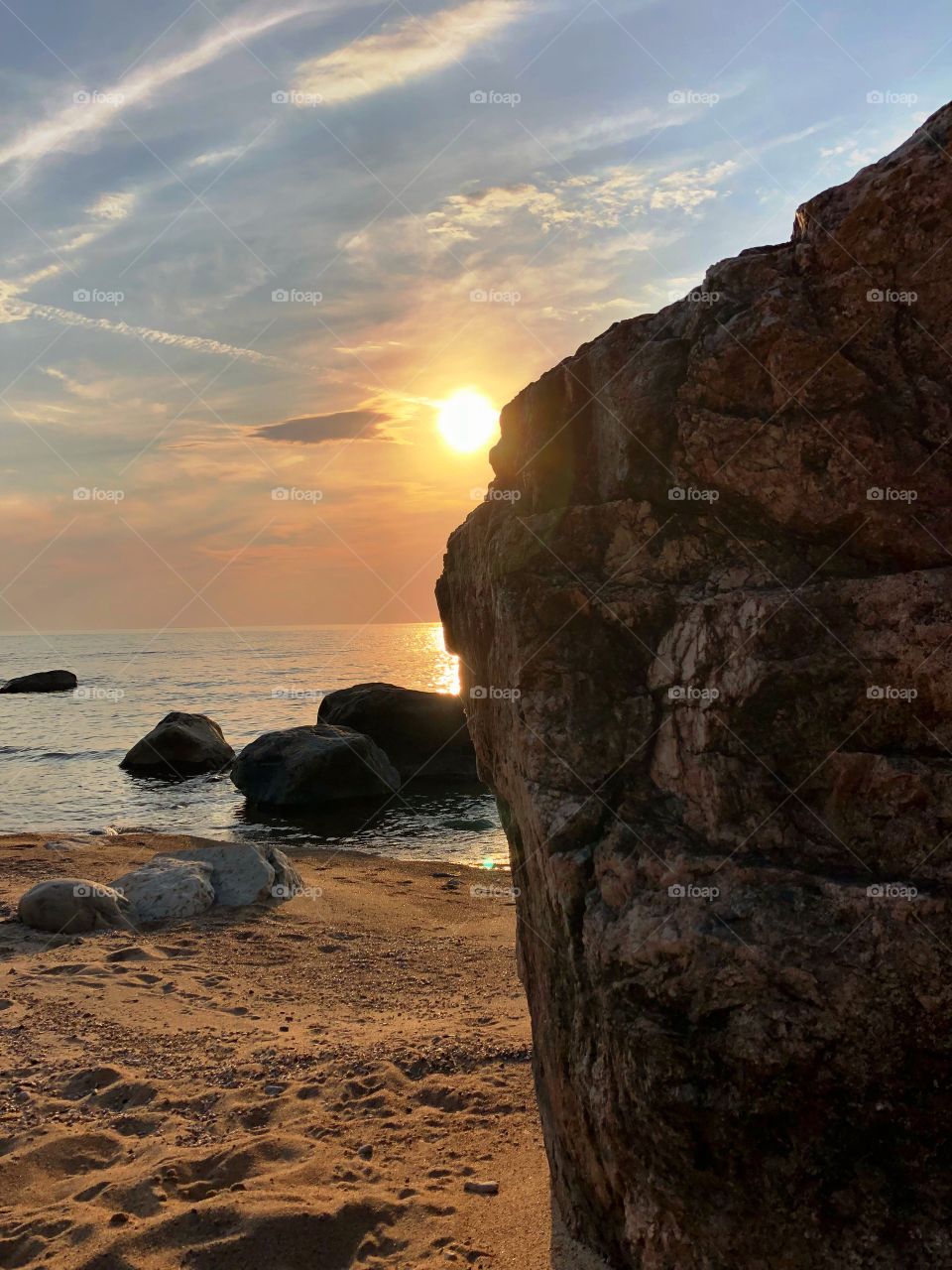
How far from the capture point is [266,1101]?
244 inches

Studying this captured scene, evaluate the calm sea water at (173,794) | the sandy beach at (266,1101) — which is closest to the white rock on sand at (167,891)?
the sandy beach at (266,1101)

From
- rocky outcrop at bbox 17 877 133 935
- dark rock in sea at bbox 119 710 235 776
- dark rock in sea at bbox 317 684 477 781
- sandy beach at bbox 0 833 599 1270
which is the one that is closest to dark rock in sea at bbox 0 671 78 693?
dark rock in sea at bbox 119 710 235 776

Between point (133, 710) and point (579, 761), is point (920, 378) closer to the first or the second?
point (579, 761)

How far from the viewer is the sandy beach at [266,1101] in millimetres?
4582

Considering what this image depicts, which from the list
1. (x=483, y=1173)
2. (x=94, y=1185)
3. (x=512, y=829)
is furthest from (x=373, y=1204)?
(x=512, y=829)

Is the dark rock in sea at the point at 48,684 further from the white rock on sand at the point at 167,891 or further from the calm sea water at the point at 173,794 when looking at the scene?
the white rock on sand at the point at 167,891

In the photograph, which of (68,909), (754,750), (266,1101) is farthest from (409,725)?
(754,750)

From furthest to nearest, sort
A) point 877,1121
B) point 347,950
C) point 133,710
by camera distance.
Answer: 1. point 133,710
2. point 347,950
3. point 877,1121

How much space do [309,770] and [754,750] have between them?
19.6 metres

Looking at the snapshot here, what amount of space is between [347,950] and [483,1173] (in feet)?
17.3

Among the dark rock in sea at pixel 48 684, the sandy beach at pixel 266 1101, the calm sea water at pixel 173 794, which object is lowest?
the calm sea water at pixel 173 794

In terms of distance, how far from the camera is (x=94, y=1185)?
5.11 m

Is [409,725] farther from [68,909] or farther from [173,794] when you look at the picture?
[68,909]

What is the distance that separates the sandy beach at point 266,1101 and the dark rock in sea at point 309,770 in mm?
11523
